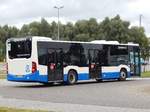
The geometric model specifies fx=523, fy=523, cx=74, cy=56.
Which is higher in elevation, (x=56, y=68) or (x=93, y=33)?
(x=93, y=33)

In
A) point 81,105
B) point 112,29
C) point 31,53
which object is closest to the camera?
point 81,105

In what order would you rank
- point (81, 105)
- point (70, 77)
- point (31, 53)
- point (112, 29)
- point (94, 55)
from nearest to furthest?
point (81, 105), point (31, 53), point (70, 77), point (94, 55), point (112, 29)

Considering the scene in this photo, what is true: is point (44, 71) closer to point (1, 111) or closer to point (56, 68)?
point (56, 68)

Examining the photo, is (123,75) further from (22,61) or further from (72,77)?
(22,61)

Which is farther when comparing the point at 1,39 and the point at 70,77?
the point at 1,39

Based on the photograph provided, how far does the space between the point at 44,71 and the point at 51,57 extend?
1.10 m

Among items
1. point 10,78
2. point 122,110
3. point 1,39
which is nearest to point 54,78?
point 10,78

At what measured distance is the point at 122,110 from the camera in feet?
53.1

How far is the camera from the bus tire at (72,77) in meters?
32.3

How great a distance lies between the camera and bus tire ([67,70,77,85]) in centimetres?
3234

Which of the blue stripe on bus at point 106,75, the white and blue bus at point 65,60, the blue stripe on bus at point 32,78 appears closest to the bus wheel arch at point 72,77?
the white and blue bus at point 65,60

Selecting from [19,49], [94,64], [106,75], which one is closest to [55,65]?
[19,49]

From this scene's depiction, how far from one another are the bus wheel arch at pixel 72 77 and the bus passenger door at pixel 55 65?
2.81ft

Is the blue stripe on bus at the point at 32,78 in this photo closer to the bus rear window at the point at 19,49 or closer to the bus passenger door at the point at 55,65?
the bus passenger door at the point at 55,65
